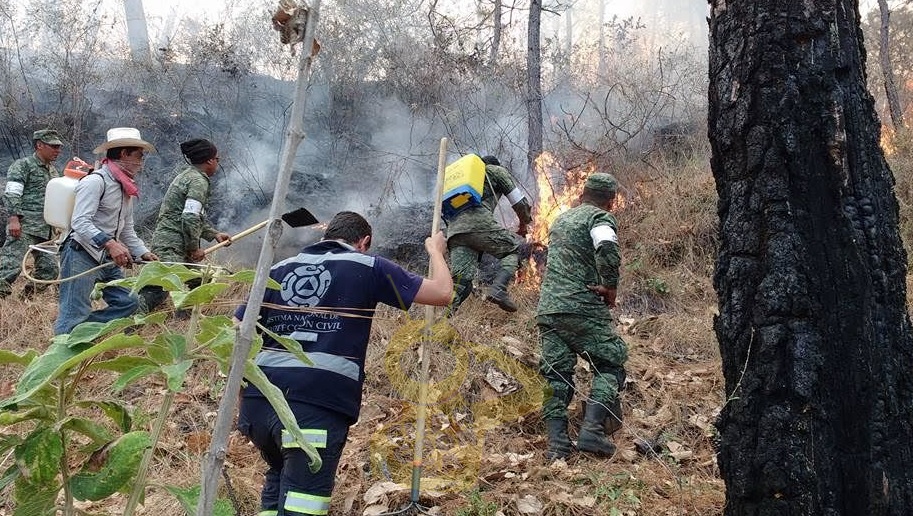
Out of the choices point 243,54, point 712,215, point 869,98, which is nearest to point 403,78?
point 243,54

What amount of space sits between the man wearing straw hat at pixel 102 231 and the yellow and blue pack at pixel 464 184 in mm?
2736

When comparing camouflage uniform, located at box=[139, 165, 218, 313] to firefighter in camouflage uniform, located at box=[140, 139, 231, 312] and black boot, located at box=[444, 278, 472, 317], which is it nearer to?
firefighter in camouflage uniform, located at box=[140, 139, 231, 312]

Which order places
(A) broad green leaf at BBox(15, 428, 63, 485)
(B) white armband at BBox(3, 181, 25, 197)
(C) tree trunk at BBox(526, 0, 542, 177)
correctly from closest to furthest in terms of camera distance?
(A) broad green leaf at BBox(15, 428, 63, 485)
(B) white armband at BBox(3, 181, 25, 197)
(C) tree trunk at BBox(526, 0, 542, 177)

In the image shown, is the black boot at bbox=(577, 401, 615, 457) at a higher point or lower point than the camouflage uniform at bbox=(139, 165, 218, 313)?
lower

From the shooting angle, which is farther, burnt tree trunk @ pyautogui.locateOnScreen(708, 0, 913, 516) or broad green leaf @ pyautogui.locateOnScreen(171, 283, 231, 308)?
burnt tree trunk @ pyautogui.locateOnScreen(708, 0, 913, 516)

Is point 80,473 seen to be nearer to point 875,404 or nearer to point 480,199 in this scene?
point 875,404

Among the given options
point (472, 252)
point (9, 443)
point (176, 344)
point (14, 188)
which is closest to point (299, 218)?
point (176, 344)

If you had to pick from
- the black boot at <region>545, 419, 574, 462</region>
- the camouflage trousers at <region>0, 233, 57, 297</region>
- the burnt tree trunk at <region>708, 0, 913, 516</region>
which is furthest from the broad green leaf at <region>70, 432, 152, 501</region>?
the camouflage trousers at <region>0, 233, 57, 297</region>

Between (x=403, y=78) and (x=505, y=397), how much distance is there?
8.35 metres

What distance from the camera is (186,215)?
625 centimetres

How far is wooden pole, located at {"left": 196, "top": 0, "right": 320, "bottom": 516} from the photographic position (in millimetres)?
977

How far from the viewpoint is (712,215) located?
831 centimetres

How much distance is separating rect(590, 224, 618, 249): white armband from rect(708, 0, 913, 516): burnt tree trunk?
2112mm

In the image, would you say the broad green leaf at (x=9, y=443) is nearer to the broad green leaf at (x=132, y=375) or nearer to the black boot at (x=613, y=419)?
the broad green leaf at (x=132, y=375)
